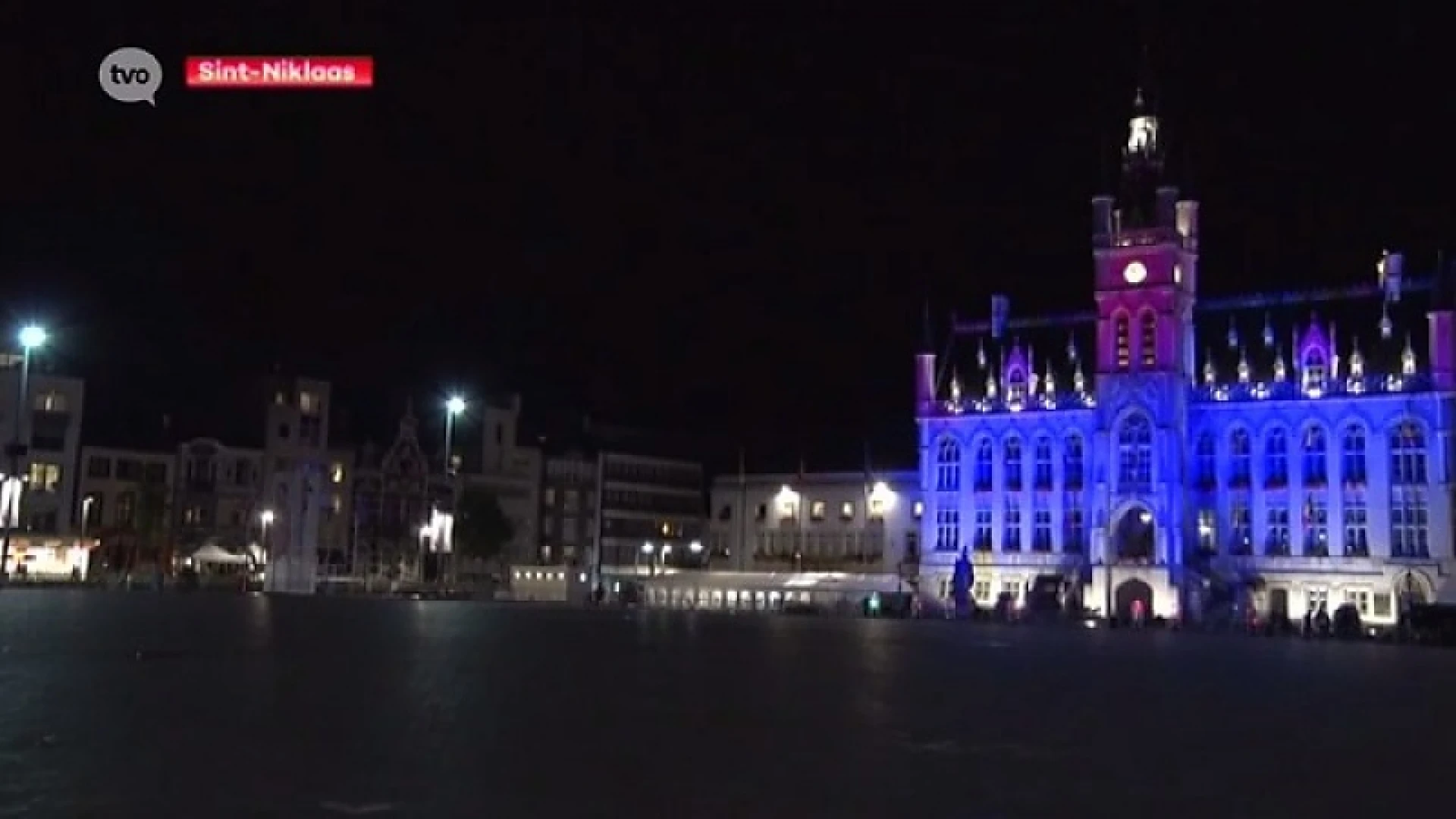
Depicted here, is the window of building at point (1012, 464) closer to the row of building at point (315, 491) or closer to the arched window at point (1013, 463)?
the arched window at point (1013, 463)

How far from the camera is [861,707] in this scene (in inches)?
911

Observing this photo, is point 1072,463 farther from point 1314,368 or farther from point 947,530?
point 1314,368

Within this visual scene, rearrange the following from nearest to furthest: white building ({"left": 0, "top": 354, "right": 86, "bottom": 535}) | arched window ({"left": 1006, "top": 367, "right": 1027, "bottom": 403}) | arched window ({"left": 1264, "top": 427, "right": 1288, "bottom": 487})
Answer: arched window ({"left": 1264, "top": 427, "right": 1288, "bottom": 487}) → arched window ({"left": 1006, "top": 367, "right": 1027, "bottom": 403}) → white building ({"left": 0, "top": 354, "right": 86, "bottom": 535})

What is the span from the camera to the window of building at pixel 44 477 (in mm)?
124750

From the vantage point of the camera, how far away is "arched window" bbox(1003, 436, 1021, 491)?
116750 mm

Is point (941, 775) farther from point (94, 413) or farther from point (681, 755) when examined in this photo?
point (94, 413)

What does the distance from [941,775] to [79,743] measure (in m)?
8.97

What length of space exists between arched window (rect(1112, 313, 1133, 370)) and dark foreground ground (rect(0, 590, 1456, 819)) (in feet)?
235

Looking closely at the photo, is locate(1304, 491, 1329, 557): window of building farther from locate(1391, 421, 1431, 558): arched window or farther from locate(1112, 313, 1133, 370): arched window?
locate(1112, 313, 1133, 370): arched window

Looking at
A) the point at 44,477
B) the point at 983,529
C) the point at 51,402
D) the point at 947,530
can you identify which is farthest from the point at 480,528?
the point at 983,529

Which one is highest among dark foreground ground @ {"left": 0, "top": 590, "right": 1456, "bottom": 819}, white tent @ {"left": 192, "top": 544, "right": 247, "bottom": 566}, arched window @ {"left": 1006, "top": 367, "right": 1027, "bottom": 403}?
arched window @ {"left": 1006, "top": 367, "right": 1027, "bottom": 403}

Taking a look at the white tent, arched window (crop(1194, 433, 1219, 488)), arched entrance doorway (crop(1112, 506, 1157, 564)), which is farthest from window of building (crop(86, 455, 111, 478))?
arched window (crop(1194, 433, 1219, 488))

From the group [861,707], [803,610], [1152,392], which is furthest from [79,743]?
[1152,392]

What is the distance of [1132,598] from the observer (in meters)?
105
